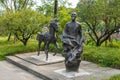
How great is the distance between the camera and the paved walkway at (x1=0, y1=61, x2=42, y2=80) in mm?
8688

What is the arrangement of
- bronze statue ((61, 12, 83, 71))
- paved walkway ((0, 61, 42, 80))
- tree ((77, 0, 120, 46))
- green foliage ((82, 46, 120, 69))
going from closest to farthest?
bronze statue ((61, 12, 83, 71))
paved walkway ((0, 61, 42, 80))
green foliage ((82, 46, 120, 69))
tree ((77, 0, 120, 46))

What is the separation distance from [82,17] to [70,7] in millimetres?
1659

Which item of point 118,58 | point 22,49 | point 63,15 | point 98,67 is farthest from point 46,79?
point 63,15

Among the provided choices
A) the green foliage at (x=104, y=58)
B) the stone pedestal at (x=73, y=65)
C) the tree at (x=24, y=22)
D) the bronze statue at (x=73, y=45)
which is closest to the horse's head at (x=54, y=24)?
the bronze statue at (x=73, y=45)

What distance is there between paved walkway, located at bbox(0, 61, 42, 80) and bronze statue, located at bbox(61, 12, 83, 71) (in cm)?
135

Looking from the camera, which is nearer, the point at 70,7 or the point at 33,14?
the point at 33,14

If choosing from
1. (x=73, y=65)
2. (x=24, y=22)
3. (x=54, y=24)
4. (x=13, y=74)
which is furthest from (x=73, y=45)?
(x=24, y=22)

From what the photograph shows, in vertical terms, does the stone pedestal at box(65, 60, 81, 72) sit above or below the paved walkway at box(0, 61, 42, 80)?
above

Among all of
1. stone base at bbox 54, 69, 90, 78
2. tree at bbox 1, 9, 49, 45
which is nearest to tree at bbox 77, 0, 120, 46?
tree at bbox 1, 9, 49, 45

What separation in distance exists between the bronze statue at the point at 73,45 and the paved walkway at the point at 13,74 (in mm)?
1351

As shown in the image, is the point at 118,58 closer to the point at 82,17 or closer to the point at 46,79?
the point at 46,79

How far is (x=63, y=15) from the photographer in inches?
585

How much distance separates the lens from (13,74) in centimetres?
929

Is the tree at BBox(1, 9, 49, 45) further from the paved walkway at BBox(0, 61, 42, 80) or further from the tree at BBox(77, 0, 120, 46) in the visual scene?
the paved walkway at BBox(0, 61, 42, 80)
